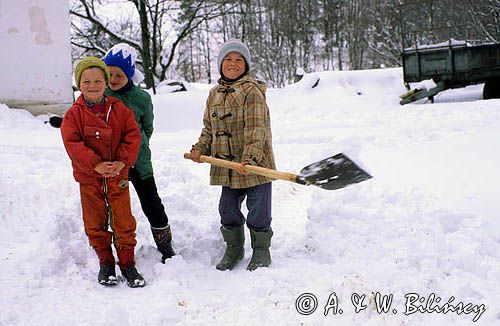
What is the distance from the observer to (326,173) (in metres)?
2.96

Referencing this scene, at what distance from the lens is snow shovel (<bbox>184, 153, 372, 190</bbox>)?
9.41 ft

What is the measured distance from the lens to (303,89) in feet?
48.9

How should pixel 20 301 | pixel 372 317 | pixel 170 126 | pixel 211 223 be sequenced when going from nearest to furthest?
pixel 372 317
pixel 20 301
pixel 211 223
pixel 170 126

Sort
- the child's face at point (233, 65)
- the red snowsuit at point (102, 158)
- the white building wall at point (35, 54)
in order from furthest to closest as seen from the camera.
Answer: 1. the white building wall at point (35, 54)
2. the child's face at point (233, 65)
3. the red snowsuit at point (102, 158)

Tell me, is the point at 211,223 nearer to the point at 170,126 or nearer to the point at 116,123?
the point at 116,123

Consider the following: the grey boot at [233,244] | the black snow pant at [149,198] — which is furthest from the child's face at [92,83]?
the grey boot at [233,244]

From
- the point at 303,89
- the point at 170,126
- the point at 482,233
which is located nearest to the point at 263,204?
the point at 482,233

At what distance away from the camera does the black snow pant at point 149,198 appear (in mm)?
3232

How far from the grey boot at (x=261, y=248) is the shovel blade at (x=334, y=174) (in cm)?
56

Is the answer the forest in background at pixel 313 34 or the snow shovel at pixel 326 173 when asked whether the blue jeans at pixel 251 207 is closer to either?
the snow shovel at pixel 326 173

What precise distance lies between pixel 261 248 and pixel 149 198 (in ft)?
2.69

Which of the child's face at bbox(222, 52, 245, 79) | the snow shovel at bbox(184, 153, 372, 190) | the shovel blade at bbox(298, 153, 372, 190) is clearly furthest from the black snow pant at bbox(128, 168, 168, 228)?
the shovel blade at bbox(298, 153, 372, 190)

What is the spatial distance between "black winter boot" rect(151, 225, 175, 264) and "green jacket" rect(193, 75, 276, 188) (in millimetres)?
488

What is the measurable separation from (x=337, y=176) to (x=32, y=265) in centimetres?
203
